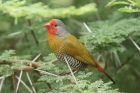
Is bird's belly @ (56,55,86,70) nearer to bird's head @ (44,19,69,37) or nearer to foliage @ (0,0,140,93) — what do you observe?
foliage @ (0,0,140,93)

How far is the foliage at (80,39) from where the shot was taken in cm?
311

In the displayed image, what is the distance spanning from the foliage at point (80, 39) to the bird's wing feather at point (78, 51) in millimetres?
72

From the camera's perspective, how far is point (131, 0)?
11.8ft

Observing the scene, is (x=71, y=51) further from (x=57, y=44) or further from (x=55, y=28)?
(x=55, y=28)

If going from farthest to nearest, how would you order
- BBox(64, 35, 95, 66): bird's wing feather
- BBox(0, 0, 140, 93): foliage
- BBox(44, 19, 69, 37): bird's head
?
BBox(44, 19, 69, 37): bird's head → BBox(64, 35, 95, 66): bird's wing feather → BBox(0, 0, 140, 93): foliage

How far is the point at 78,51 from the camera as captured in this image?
447 cm

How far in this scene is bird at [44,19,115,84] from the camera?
446 cm

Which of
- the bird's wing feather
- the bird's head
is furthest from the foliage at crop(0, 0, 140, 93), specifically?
the bird's head

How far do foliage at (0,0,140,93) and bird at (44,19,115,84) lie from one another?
0.27ft

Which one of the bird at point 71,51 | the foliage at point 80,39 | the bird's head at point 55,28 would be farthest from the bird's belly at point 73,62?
the bird's head at point 55,28

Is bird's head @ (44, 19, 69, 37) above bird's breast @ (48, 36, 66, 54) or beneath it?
above

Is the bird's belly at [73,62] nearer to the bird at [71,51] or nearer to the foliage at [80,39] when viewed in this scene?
the bird at [71,51]

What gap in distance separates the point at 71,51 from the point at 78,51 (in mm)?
82

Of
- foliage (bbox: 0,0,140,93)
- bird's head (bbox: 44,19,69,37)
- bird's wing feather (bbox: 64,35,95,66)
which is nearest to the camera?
foliage (bbox: 0,0,140,93)
